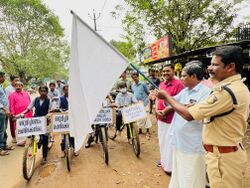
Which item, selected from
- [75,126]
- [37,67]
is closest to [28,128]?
[75,126]

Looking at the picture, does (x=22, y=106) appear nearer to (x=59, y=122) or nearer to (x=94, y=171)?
(x=59, y=122)

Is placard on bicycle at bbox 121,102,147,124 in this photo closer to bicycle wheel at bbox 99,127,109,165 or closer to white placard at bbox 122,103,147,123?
white placard at bbox 122,103,147,123

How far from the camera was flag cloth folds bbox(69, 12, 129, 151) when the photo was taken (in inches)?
86.7

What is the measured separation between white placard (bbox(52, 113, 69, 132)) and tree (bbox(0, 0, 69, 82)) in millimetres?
27294

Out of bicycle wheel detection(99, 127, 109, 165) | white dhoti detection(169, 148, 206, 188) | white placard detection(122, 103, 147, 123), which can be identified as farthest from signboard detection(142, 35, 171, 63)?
white dhoti detection(169, 148, 206, 188)

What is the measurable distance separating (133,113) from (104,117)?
0.67 metres

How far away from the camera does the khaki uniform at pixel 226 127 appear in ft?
6.73

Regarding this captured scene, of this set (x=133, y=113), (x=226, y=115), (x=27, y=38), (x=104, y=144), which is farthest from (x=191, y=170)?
(x=27, y=38)

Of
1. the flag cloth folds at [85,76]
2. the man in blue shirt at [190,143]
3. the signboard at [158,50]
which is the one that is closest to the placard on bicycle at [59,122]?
the man in blue shirt at [190,143]

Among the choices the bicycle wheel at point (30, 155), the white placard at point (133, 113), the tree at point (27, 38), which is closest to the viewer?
the bicycle wheel at point (30, 155)

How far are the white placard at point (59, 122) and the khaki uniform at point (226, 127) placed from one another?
11.9 ft

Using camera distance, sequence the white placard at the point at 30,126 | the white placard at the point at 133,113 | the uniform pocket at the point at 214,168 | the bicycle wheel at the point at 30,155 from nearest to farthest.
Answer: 1. the uniform pocket at the point at 214,168
2. the bicycle wheel at the point at 30,155
3. the white placard at the point at 30,126
4. the white placard at the point at 133,113

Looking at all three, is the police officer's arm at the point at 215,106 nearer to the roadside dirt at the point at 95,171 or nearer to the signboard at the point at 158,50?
the roadside dirt at the point at 95,171

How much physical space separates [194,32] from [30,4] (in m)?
24.4
